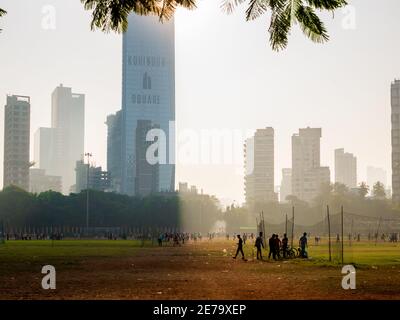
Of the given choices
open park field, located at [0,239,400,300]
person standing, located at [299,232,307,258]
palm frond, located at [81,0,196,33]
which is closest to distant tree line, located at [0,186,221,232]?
person standing, located at [299,232,307,258]

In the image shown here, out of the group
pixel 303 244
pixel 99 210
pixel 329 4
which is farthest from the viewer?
pixel 99 210

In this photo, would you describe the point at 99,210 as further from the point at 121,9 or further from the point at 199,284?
the point at 121,9

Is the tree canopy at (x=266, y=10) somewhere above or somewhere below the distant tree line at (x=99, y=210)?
above

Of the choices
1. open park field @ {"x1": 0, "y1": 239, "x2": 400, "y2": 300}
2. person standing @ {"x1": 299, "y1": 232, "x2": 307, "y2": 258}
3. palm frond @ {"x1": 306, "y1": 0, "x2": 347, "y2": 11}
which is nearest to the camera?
palm frond @ {"x1": 306, "y1": 0, "x2": 347, "y2": 11}

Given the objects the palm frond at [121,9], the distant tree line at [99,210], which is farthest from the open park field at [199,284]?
A: the distant tree line at [99,210]

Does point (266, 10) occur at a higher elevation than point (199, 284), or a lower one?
higher

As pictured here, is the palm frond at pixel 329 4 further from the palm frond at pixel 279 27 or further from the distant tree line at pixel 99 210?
the distant tree line at pixel 99 210

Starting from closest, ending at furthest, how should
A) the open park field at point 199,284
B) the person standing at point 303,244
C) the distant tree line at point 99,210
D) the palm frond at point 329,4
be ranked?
the palm frond at point 329,4 → the open park field at point 199,284 → the person standing at point 303,244 → the distant tree line at point 99,210

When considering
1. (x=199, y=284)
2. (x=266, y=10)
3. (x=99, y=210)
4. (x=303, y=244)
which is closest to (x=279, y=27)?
(x=266, y=10)

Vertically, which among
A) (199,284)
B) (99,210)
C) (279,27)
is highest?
(279,27)

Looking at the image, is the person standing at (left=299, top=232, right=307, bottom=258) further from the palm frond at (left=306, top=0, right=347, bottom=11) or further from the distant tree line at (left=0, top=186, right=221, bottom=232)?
the distant tree line at (left=0, top=186, right=221, bottom=232)

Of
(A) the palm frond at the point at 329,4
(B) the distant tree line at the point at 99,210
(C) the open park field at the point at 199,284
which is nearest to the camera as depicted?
(A) the palm frond at the point at 329,4
